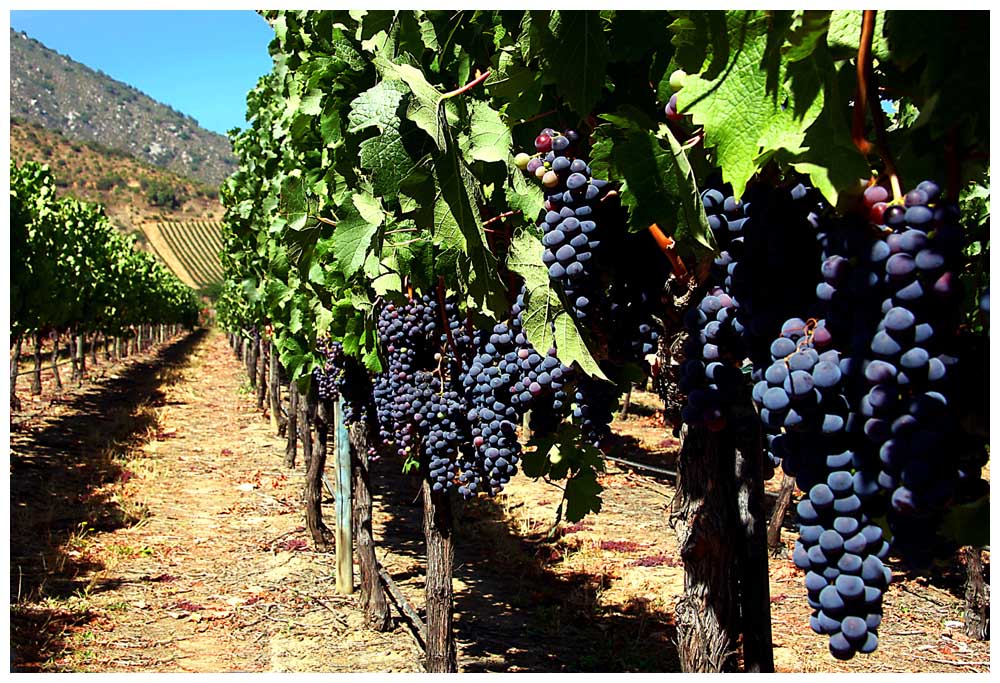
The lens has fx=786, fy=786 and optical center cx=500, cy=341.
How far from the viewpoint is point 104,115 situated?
16038 cm

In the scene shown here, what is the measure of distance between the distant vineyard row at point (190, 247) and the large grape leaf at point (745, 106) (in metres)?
100

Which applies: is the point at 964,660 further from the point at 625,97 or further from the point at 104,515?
the point at 104,515

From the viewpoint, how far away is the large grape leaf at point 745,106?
1236 millimetres

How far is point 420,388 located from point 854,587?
329 cm

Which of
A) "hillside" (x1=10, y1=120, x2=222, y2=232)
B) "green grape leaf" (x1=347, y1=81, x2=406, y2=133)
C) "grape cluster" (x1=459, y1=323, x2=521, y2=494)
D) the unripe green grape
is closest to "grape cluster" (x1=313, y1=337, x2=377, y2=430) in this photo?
"grape cluster" (x1=459, y1=323, x2=521, y2=494)

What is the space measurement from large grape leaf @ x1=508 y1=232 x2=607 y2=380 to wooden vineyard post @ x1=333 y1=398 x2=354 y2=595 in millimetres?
5280

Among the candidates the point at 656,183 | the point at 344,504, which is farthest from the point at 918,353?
the point at 344,504

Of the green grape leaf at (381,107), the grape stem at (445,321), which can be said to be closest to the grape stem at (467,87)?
the green grape leaf at (381,107)

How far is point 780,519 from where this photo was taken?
867cm

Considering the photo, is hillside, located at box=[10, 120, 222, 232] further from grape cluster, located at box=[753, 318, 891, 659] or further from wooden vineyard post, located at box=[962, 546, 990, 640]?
grape cluster, located at box=[753, 318, 891, 659]

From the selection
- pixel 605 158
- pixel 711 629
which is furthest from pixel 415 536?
pixel 605 158

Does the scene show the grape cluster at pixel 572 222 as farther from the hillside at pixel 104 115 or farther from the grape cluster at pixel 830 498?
the hillside at pixel 104 115

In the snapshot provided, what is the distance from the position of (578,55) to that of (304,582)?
748 cm

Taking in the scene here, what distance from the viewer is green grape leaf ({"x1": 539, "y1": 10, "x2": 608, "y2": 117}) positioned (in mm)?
1712
